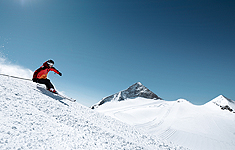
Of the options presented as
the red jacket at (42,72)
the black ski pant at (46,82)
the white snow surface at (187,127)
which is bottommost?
the white snow surface at (187,127)

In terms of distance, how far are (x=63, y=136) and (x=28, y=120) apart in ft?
3.23

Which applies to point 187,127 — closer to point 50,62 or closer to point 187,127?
point 187,127

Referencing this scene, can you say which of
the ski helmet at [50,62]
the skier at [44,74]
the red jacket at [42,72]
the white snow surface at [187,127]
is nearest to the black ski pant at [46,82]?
the skier at [44,74]

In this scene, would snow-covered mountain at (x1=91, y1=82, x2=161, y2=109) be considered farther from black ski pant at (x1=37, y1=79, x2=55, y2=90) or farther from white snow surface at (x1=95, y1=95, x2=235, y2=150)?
black ski pant at (x1=37, y1=79, x2=55, y2=90)

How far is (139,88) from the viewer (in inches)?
2418

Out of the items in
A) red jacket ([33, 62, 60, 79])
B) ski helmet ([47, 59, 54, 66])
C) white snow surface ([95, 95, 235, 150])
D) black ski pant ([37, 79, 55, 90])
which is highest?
ski helmet ([47, 59, 54, 66])

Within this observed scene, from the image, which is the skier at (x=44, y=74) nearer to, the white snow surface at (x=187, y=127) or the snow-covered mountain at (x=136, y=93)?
the white snow surface at (x=187, y=127)

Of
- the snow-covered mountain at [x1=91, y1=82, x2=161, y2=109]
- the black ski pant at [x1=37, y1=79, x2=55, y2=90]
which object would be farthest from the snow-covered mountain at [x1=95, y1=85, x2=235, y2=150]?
the snow-covered mountain at [x1=91, y1=82, x2=161, y2=109]

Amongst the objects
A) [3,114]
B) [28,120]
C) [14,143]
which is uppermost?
[3,114]

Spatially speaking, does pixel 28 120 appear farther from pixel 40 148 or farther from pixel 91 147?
pixel 91 147

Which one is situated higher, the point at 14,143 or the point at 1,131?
the point at 1,131

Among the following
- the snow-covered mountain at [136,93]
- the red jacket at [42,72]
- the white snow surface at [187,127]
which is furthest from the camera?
the snow-covered mountain at [136,93]

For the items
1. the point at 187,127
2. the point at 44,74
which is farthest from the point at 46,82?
the point at 187,127

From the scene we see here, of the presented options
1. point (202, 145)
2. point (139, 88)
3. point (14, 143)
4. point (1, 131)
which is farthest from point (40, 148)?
point (139, 88)
